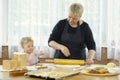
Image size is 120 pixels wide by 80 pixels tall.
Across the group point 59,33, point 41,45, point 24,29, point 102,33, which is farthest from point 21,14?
point 102,33

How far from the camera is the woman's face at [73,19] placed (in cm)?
271

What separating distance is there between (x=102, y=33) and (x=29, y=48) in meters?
1.25

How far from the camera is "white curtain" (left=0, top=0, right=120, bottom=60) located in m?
3.43

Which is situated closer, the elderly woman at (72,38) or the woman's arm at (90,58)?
the woman's arm at (90,58)

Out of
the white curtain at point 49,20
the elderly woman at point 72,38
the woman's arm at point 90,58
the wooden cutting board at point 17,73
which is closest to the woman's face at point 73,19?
the elderly woman at point 72,38

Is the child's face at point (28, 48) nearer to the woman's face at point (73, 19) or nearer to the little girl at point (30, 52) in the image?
the little girl at point (30, 52)

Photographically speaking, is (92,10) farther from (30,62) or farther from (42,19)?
(30,62)

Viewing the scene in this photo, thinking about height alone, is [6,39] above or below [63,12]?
below

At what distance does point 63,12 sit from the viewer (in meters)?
3.49

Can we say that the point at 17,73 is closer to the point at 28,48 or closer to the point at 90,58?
the point at 28,48

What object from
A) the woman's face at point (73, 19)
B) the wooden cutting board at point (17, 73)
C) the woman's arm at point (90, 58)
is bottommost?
the wooden cutting board at point (17, 73)

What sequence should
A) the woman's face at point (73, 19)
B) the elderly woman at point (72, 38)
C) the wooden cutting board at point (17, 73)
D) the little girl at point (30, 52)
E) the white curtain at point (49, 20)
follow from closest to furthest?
the wooden cutting board at point (17, 73) → the little girl at point (30, 52) → the woman's face at point (73, 19) → the elderly woman at point (72, 38) → the white curtain at point (49, 20)

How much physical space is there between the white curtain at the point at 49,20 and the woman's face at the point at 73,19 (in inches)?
24.8

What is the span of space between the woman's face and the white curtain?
2.06ft
